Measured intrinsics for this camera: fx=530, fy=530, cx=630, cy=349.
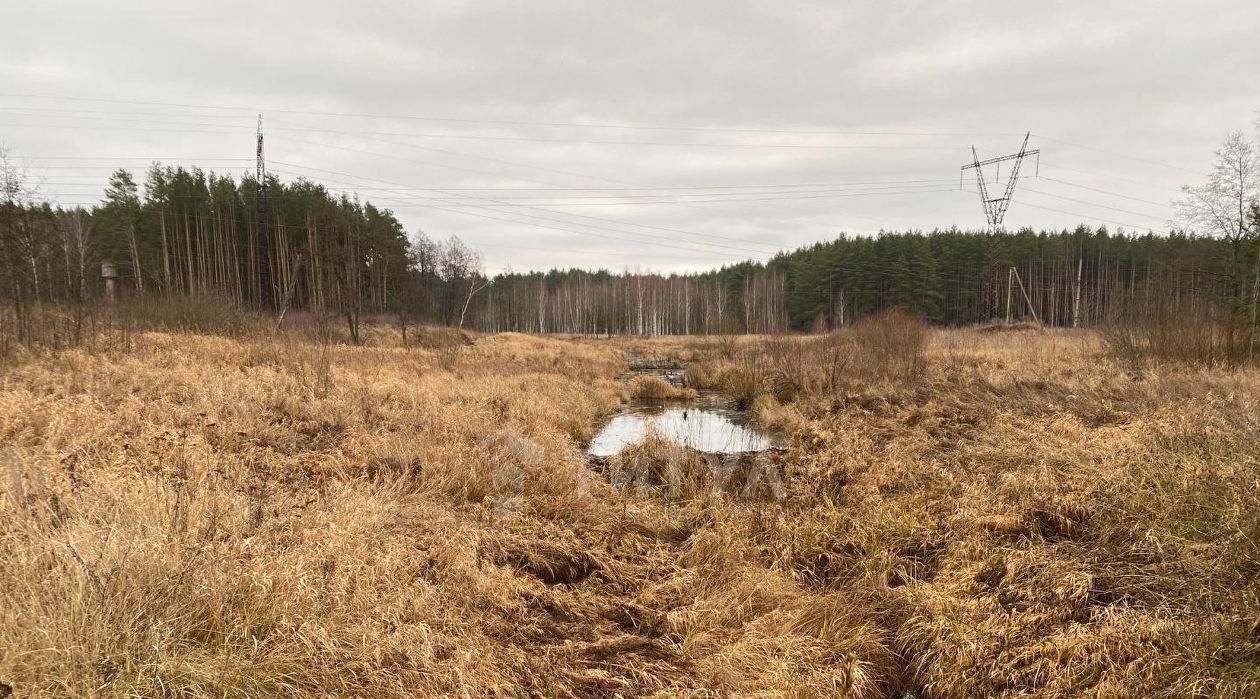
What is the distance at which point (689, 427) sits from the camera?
11.7 metres

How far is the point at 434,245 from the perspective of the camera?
56188mm

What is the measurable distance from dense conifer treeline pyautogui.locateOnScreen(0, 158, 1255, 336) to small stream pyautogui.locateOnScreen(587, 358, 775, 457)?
8.79 metres

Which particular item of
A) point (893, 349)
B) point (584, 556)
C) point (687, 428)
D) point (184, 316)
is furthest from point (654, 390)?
point (184, 316)

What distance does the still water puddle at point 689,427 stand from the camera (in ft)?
35.2

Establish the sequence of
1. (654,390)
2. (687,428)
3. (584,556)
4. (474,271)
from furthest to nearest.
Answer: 1. (474,271)
2. (654,390)
3. (687,428)
4. (584,556)

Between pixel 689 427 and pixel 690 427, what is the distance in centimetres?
39

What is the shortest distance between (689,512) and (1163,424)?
5885 mm

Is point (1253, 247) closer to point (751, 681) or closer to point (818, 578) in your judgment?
point (818, 578)

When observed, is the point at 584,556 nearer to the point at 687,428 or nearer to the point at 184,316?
the point at 687,428

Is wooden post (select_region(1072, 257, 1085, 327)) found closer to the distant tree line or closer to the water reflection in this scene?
the distant tree line

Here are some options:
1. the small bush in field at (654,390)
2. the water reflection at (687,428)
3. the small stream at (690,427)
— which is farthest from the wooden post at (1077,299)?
the water reflection at (687,428)

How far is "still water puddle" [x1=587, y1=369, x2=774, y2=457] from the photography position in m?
10.7

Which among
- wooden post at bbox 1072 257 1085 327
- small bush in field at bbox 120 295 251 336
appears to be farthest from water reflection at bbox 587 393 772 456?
wooden post at bbox 1072 257 1085 327

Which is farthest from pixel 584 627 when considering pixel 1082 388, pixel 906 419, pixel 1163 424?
pixel 1082 388
